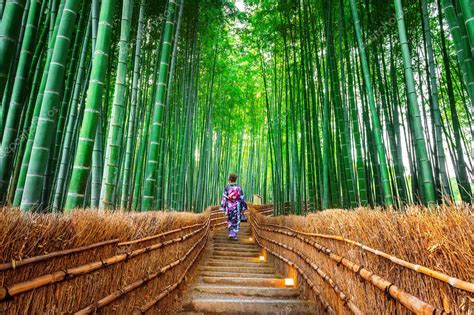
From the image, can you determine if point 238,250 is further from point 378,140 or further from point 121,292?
point 121,292

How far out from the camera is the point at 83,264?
136 cm

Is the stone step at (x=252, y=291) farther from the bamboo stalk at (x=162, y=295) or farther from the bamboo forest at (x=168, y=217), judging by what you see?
the bamboo stalk at (x=162, y=295)

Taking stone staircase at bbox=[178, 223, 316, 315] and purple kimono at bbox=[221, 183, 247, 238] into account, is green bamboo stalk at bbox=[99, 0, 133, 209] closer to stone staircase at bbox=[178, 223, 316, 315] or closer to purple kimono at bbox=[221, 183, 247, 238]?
stone staircase at bbox=[178, 223, 316, 315]

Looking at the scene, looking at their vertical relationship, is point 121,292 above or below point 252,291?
above

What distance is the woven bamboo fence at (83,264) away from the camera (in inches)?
39.2

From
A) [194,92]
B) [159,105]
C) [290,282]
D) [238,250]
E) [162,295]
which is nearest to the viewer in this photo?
[162,295]

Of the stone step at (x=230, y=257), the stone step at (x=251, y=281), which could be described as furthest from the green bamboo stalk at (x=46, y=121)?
the stone step at (x=230, y=257)

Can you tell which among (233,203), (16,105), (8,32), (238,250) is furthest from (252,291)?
(233,203)

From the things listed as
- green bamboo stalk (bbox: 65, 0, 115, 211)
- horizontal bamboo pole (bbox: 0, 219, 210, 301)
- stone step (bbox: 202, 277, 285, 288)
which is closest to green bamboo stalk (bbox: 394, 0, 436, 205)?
stone step (bbox: 202, 277, 285, 288)

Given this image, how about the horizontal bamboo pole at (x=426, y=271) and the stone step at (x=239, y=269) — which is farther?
the stone step at (x=239, y=269)

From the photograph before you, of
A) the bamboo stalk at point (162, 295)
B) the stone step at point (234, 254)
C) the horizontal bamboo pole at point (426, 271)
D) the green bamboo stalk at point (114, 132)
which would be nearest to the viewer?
the horizontal bamboo pole at point (426, 271)

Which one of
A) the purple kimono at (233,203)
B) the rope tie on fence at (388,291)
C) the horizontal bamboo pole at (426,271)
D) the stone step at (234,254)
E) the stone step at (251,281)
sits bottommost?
the stone step at (251,281)

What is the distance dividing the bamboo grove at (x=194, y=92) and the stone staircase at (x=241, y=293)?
1.01 metres

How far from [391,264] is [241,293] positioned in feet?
5.75
